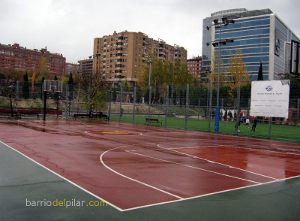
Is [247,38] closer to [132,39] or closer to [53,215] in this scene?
[132,39]

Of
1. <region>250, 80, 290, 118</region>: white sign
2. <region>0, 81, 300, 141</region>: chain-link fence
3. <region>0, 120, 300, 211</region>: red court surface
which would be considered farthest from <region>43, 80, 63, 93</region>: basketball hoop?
<region>0, 120, 300, 211</region>: red court surface

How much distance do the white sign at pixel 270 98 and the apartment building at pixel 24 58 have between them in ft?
443

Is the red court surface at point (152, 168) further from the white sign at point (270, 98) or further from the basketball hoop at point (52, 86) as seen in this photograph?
the basketball hoop at point (52, 86)

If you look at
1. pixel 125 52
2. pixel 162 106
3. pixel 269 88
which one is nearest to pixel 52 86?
pixel 162 106

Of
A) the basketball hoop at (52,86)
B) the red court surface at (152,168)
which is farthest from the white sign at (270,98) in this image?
the basketball hoop at (52,86)

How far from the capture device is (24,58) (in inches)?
6550

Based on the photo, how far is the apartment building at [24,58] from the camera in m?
158

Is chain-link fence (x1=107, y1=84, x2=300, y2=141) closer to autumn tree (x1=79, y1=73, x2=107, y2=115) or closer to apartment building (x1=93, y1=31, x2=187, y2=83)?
autumn tree (x1=79, y1=73, x2=107, y2=115)

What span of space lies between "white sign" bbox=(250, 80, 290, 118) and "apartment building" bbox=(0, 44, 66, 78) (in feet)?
443

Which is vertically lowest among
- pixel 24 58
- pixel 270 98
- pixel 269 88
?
pixel 270 98

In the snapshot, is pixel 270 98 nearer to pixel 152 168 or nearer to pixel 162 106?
pixel 152 168

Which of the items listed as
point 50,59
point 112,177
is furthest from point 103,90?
point 50,59

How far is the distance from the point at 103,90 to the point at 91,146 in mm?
27641

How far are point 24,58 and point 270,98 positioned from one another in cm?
15350
